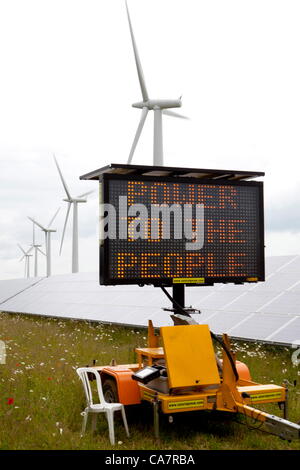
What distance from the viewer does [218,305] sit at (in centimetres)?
1984

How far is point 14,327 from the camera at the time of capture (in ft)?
78.5

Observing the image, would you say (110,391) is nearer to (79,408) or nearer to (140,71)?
(79,408)

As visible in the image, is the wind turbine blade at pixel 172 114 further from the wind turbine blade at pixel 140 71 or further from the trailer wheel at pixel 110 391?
the trailer wheel at pixel 110 391

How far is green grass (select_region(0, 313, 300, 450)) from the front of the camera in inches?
349

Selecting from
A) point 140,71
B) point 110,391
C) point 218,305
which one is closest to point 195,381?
point 110,391

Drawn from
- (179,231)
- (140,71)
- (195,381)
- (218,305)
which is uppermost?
(140,71)

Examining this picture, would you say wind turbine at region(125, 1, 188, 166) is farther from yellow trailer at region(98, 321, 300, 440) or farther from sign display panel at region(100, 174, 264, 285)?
yellow trailer at region(98, 321, 300, 440)

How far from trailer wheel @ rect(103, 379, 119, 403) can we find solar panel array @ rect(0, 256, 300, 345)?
6.33 meters

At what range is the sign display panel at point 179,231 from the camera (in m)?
9.66

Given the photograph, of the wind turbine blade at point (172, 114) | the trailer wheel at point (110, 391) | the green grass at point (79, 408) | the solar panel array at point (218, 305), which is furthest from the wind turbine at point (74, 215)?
the trailer wheel at point (110, 391)

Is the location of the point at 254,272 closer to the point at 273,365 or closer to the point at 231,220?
the point at 231,220

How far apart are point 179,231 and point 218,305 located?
10.2 m
